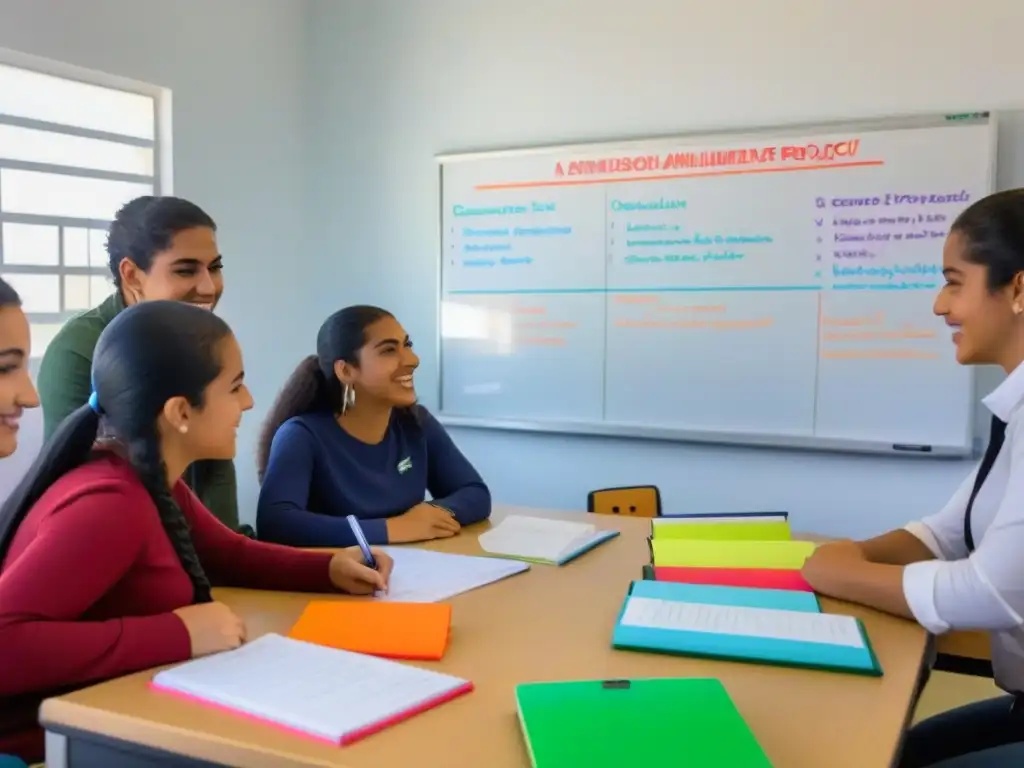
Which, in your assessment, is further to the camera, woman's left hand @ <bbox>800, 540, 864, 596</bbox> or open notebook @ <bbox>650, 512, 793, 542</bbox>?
open notebook @ <bbox>650, 512, 793, 542</bbox>

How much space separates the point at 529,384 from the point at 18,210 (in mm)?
1949

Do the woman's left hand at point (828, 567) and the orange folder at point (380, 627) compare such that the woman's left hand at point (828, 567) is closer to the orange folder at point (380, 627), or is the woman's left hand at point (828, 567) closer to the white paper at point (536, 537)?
the white paper at point (536, 537)

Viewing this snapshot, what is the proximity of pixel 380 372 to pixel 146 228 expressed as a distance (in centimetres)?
64

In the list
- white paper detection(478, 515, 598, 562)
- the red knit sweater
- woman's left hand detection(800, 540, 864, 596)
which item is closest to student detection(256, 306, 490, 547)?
white paper detection(478, 515, 598, 562)

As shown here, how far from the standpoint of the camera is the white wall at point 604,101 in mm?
3037

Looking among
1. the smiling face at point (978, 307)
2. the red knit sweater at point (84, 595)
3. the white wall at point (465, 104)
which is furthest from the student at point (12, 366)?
the white wall at point (465, 104)

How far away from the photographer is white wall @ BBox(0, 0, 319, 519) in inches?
127

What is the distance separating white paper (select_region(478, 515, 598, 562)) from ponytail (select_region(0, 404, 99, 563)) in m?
0.88

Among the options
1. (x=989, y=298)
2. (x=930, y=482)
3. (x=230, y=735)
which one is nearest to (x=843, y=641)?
(x=989, y=298)

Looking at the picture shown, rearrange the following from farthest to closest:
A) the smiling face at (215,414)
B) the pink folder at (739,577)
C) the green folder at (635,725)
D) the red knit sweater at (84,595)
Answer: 1. the pink folder at (739,577)
2. the smiling face at (215,414)
3. the red knit sweater at (84,595)
4. the green folder at (635,725)

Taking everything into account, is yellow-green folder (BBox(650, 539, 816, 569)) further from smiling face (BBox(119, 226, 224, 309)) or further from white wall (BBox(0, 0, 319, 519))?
white wall (BBox(0, 0, 319, 519))

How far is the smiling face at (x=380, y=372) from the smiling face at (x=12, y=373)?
1012 millimetres

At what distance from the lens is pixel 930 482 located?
3.07 meters

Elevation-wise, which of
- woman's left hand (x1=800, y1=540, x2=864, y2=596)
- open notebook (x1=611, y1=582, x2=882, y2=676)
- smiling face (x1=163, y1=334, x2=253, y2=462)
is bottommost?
open notebook (x1=611, y1=582, x2=882, y2=676)
